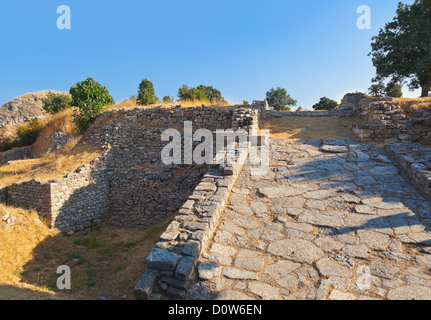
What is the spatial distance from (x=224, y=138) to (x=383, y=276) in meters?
6.06

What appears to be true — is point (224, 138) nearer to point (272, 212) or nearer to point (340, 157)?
point (340, 157)

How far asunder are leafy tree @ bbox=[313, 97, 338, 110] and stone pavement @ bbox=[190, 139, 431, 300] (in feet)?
89.5

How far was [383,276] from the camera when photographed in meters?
2.79

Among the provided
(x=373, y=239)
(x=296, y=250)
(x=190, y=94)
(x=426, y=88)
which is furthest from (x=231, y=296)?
(x=426, y=88)

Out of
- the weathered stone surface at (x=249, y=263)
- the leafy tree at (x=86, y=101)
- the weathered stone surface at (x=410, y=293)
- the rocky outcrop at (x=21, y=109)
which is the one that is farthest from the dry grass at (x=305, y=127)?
the rocky outcrop at (x=21, y=109)

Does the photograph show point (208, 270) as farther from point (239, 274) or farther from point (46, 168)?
point (46, 168)

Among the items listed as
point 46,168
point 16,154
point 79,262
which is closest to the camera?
point 79,262

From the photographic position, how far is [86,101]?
39.3 ft

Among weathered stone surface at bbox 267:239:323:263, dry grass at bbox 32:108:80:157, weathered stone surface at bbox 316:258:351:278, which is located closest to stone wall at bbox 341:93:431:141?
weathered stone surface at bbox 267:239:323:263

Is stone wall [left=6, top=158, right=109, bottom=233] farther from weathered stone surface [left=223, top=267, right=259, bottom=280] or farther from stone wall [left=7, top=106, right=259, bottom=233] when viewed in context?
weathered stone surface [left=223, top=267, right=259, bottom=280]

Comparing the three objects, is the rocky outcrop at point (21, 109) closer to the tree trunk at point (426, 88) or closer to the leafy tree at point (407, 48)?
the leafy tree at point (407, 48)

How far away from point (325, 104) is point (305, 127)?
24474mm

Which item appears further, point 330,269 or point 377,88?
point 377,88
